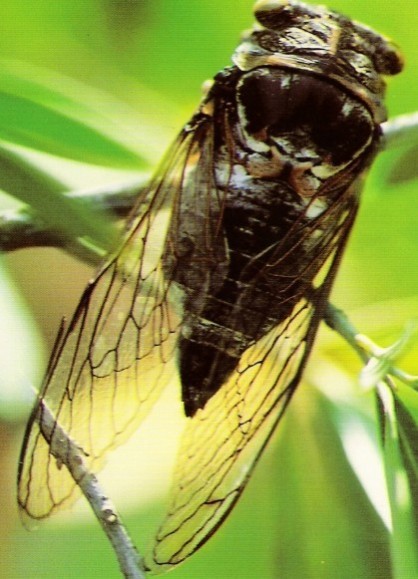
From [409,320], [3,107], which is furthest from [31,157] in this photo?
[409,320]

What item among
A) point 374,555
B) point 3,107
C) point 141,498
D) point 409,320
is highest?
point 3,107

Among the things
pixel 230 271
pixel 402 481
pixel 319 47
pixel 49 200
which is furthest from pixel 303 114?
pixel 402 481

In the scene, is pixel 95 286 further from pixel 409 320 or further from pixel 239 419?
pixel 409 320

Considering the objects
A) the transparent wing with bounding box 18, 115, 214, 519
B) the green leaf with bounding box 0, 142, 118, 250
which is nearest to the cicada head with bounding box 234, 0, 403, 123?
the transparent wing with bounding box 18, 115, 214, 519

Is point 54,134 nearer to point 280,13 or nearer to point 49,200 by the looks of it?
point 49,200

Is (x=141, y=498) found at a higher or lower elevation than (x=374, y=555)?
higher

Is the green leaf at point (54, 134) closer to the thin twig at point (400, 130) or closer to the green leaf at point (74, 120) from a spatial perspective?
the green leaf at point (74, 120)

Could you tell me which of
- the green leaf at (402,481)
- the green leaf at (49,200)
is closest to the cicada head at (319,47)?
the green leaf at (49,200)
